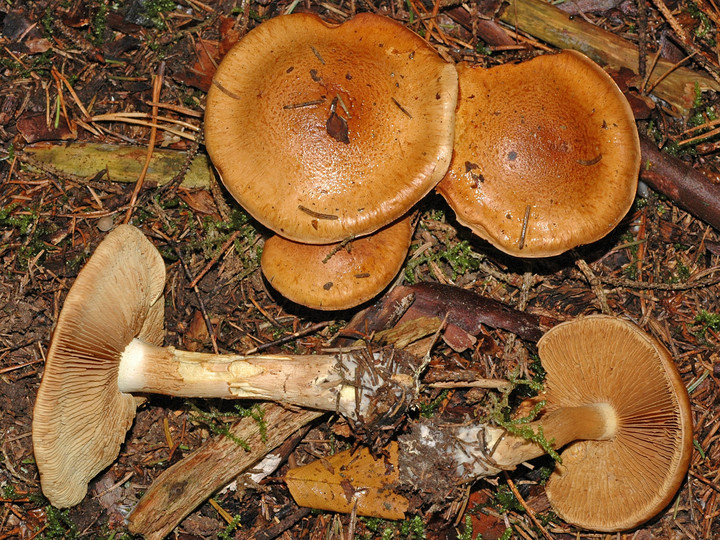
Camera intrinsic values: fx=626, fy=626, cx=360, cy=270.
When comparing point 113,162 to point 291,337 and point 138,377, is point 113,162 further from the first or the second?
point 291,337

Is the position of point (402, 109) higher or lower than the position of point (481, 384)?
higher

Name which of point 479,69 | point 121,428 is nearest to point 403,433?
point 121,428

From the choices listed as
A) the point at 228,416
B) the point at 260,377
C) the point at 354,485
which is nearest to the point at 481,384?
the point at 354,485

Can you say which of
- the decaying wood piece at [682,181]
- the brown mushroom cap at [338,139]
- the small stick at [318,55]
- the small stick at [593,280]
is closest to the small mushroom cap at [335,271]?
the brown mushroom cap at [338,139]

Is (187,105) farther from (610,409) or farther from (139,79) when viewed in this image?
(610,409)

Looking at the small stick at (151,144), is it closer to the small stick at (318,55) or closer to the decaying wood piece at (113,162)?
the decaying wood piece at (113,162)

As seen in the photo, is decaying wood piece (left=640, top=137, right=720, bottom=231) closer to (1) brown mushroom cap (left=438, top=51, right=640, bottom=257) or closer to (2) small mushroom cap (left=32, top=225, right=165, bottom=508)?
(1) brown mushroom cap (left=438, top=51, right=640, bottom=257)
